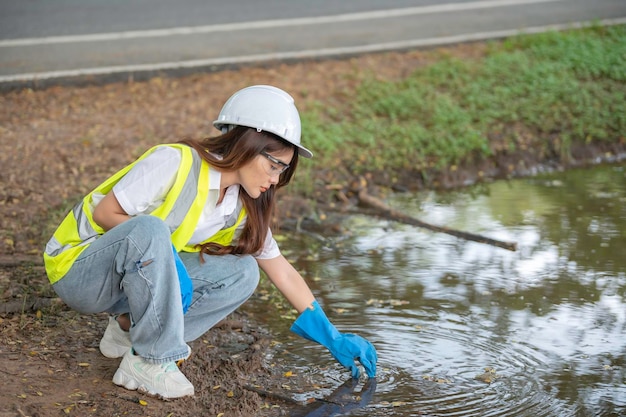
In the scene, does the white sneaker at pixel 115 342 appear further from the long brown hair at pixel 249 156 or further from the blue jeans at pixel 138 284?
the long brown hair at pixel 249 156

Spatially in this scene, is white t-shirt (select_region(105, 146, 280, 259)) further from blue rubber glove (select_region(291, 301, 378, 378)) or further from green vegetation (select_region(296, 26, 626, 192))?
green vegetation (select_region(296, 26, 626, 192))

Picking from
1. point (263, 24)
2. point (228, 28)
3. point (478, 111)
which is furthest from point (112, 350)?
point (263, 24)

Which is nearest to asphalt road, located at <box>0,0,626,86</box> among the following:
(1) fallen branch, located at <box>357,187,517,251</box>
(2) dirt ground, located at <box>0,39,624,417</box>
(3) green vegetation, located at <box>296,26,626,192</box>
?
(2) dirt ground, located at <box>0,39,624,417</box>

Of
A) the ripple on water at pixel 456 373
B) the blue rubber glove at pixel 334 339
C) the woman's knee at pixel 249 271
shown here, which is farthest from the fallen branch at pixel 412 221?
the woman's knee at pixel 249 271

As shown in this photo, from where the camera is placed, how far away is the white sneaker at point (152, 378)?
3307mm

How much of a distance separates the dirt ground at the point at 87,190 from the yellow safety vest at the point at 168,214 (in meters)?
0.46

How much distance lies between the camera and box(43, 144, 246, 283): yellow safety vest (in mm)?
3268

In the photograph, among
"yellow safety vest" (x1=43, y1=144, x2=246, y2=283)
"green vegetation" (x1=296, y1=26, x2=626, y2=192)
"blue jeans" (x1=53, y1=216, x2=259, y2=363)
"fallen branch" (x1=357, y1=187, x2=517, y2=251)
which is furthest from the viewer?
"green vegetation" (x1=296, y1=26, x2=626, y2=192)

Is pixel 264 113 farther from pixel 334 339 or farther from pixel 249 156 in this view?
pixel 334 339

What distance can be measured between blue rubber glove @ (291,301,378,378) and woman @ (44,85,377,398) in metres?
0.40

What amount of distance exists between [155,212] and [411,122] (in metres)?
4.06

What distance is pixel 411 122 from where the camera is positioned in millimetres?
7051

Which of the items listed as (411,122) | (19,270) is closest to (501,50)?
(411,122)

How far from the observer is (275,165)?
3.34 m
